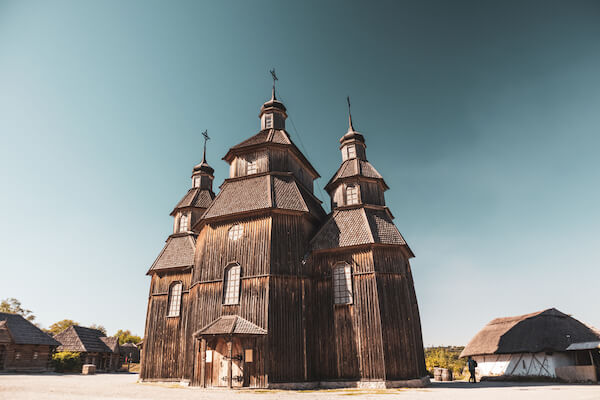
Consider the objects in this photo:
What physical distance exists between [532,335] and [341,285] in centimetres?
1577

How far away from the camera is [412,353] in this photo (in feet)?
61.9

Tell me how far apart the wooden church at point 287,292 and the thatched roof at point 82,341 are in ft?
64.4

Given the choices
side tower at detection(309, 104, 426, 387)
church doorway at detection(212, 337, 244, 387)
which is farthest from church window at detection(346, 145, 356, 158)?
church doorway at detection(212, 337, 244, 387)

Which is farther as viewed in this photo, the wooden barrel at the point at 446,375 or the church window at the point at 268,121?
the church window at the point at 268,121

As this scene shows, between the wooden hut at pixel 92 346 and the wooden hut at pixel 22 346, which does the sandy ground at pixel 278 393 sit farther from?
the wooden hut at pixel 92 346

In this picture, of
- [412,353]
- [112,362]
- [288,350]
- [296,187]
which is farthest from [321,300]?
[112,362]

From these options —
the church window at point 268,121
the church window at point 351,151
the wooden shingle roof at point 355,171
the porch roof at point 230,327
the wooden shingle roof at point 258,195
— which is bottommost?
the porch roof at point 230,327

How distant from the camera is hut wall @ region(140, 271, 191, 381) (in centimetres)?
2344

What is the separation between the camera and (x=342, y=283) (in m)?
20.4

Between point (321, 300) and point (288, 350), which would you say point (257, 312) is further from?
point (321, 300)

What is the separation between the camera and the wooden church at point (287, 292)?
18.0 metres

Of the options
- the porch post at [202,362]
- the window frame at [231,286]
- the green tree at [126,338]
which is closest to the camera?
the porch post at [202,362]

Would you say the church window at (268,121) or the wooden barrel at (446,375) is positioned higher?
the church window at (268,121)

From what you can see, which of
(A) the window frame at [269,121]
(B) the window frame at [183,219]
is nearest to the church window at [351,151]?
(A) the window frame at [269,121]
